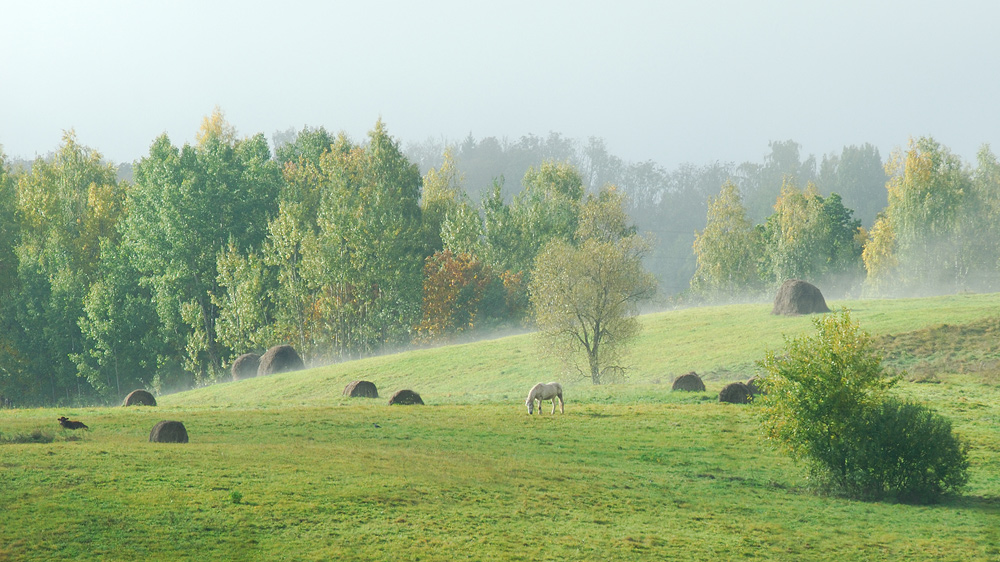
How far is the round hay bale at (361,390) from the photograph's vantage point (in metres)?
48.1

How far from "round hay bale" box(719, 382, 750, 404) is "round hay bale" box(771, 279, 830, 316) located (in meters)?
28.1

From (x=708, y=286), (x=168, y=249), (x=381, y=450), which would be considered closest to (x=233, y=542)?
(x=381, y=450)

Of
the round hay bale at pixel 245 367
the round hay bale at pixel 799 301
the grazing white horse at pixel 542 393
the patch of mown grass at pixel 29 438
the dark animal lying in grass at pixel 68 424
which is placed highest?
the round hay bale at pixel 799 301

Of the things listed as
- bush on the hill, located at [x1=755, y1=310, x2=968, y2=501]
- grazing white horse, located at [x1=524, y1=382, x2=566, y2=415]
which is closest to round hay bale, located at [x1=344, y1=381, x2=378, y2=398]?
grazing white horse, located at [x1=524, y1=382, x2=566, y2=415]

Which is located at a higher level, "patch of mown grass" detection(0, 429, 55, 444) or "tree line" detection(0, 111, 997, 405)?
"tree line" detection(0, 111, 997, 405)

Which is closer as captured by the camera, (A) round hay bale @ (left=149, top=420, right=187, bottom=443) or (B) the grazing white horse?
(A) round hay bale @ (left=149, top=420, right=187, bottom=443)

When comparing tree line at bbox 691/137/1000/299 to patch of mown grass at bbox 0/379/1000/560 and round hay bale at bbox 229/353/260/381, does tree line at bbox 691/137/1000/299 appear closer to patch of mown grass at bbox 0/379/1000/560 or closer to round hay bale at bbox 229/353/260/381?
round hay bale at bbox 229/353/260/381

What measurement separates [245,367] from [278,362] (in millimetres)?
5599

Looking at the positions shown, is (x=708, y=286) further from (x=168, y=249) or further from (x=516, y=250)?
(x=168, y=249)

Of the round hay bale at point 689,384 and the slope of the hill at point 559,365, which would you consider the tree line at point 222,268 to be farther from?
the round hay bale at point 689,384

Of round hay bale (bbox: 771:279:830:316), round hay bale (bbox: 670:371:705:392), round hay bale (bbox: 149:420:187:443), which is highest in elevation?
round hay bale (bbox: 771:279:830:316)

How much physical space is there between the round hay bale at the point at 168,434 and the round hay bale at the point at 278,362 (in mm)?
42836

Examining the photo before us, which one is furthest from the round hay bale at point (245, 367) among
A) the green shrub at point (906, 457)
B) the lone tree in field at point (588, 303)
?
the green shrub at point (906, 457)

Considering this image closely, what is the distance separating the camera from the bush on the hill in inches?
998
